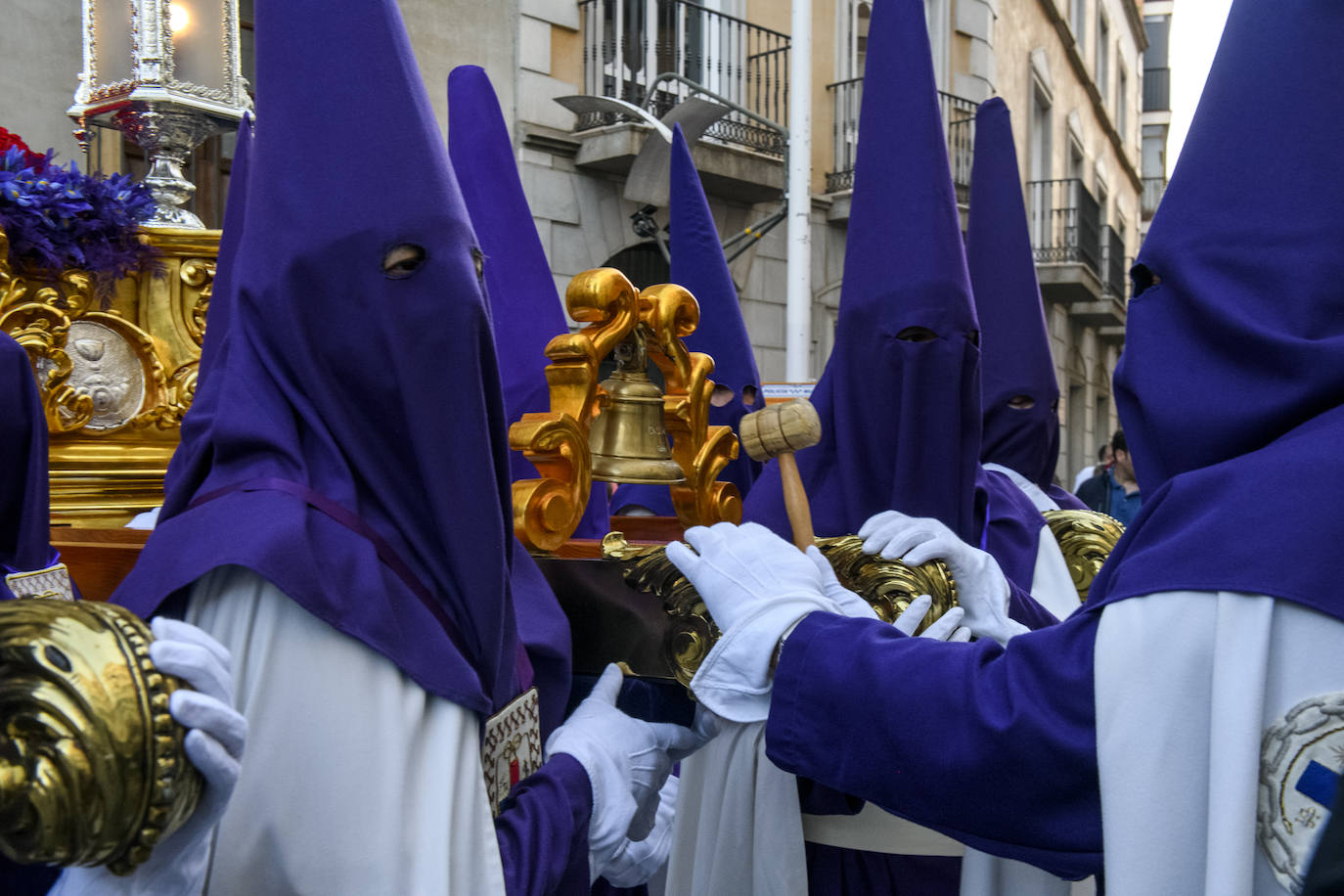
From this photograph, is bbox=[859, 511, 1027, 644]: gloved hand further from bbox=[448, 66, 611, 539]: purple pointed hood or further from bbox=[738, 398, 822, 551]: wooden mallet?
bbox=[448, 66, 611, 539]: purple pointed hood

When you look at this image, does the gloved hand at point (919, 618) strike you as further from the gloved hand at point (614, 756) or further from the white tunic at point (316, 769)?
the white tunic at point (316, 769)

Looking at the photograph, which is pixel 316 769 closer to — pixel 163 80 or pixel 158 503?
pixel 158 503

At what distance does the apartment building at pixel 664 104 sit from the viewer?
7.50m

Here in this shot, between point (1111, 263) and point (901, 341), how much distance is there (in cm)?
2162

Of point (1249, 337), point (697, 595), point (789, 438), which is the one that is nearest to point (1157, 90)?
point (789, 438)

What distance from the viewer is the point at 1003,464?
3.97 m

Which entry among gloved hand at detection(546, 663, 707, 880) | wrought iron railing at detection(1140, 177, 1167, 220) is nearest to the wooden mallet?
gloved hand at detection(546, 663, 707, 880)

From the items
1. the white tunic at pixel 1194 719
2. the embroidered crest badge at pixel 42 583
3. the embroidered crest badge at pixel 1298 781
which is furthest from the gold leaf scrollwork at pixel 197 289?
the embroidered crest badge at pixel 1298 781

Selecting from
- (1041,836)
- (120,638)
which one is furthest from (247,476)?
(1041,836)

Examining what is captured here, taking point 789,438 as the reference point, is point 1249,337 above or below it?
above

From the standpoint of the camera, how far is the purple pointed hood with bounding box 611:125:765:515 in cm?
412

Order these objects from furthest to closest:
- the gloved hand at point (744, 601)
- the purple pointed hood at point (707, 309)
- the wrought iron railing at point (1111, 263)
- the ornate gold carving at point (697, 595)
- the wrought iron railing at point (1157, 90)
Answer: the wrought iron railing at point (1157, 90)
the wrought iron railing at point (1111, 263)
the purple pointed hood at point (707, 309)
the ornate gold carving at point (697, 595)
the gloved hand at point (744, 601)

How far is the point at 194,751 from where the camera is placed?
3.44 ft

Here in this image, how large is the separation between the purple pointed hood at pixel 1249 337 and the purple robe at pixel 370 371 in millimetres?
855
